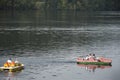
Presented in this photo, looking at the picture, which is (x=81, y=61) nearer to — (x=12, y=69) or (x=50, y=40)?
(x=12, y=69)

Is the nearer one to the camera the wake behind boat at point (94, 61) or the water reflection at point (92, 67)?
the water reflection at point (92, 67)

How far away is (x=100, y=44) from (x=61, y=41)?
8840mm

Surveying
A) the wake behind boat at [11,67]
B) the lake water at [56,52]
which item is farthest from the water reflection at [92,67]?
the wake behind boat at [11,67]

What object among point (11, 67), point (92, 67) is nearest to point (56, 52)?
point (92, 67)

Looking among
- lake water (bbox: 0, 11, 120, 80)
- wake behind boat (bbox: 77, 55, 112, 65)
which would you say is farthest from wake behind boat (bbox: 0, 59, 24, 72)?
wake behind boat (bbox: 77, 55, 112, 65)

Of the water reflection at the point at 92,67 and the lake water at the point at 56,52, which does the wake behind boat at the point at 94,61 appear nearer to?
the water reflection at the point at 92,67

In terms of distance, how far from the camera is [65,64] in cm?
6150

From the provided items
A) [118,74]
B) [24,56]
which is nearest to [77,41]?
[24,56]

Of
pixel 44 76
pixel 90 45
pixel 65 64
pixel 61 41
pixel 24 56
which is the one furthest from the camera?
pixel 61 41

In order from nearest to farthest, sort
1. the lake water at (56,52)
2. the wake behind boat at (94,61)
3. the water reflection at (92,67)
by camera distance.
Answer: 1. the lake water at (56,52)
2. the water reflection at (92,67)
3. the wake behind boat at (94,61)

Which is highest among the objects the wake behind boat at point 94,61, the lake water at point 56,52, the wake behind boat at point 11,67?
the wake behind boat at point 11,67

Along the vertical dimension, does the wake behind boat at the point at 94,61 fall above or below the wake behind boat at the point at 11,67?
below

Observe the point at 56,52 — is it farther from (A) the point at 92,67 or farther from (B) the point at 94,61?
(A) the point at 92,67

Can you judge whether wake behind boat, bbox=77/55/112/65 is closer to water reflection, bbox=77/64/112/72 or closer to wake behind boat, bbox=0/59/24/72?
water reflection, bbox=77/64/112/72
